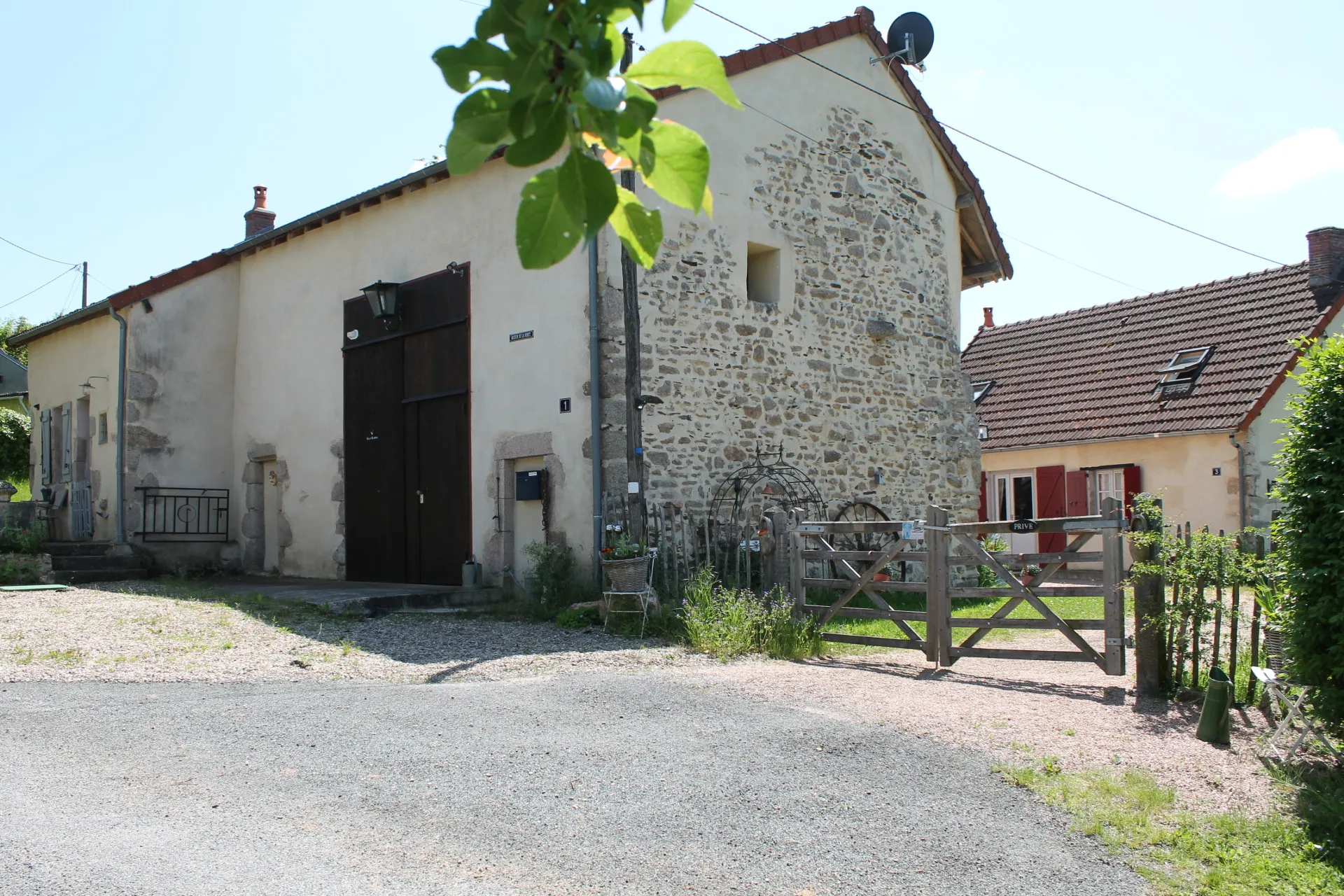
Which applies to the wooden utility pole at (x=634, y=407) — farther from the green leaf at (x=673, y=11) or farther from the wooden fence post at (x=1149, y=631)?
the green leaf at (x=673, y=11)

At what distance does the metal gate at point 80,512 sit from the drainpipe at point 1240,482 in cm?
1643

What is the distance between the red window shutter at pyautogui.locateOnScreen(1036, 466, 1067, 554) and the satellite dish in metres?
8.16

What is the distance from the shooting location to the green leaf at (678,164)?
126cm

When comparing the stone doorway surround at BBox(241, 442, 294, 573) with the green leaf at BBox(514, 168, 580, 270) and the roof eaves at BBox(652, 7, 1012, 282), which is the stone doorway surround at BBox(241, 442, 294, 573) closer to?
the roof eaves at BBox(652, 7, 1012, 282)

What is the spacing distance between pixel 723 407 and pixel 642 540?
6.35ft

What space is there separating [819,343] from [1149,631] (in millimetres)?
6508

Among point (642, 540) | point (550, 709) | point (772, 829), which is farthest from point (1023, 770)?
point (642, 540)

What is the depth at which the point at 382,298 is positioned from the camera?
12.4 meters

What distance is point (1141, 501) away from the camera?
6879 millimetres

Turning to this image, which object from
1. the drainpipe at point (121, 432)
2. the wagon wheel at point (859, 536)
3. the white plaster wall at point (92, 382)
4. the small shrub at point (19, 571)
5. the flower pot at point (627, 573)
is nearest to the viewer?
the flower pot at point (627, 573)

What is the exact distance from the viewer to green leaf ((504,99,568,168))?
1249mm

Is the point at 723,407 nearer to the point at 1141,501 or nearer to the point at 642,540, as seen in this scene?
the point at 642,540

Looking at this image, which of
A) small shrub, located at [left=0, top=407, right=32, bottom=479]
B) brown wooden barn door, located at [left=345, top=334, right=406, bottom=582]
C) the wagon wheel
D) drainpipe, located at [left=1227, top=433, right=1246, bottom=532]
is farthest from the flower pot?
small shrub, located at [left=0, top=407, right=32, bottom=479]

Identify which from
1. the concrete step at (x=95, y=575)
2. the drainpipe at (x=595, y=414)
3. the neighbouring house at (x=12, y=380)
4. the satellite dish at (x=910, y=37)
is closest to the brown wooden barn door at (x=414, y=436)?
the drainpipe at (x=595, y=414)
